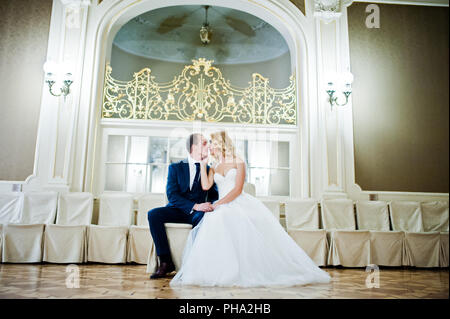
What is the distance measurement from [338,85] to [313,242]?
2.49 m

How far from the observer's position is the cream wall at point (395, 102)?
527 centimetres

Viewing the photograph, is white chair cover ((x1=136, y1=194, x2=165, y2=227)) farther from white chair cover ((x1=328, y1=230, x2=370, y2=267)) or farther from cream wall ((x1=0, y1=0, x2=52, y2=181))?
white chair cover ((x1=328, y1=230, x2=370, y2=267))

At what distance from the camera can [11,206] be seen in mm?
4516

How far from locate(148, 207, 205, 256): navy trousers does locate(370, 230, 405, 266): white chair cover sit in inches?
93.6

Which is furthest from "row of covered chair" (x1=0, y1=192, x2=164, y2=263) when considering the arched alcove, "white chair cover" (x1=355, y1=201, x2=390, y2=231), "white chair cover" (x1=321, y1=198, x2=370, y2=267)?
"white chair cover" (x1=355, y1=201, x2=390, y2=231)

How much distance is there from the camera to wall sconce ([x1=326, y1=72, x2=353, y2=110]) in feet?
16.8

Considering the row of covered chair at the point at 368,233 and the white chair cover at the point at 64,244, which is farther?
the row of covered chair at the point at 368,233

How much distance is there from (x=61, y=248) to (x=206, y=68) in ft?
11.4

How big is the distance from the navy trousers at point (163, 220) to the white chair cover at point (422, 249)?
2797 millimetres

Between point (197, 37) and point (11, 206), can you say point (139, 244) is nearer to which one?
point (11, 206)

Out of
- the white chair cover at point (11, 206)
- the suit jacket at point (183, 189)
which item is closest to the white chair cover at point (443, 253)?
the suit jacket at point (183, 189)

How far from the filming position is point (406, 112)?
5422 millimetres

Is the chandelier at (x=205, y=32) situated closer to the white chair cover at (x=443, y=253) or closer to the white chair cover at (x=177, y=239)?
the white chair cover at (x=177, y=239)

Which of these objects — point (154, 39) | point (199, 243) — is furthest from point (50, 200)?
point (154, 39)
